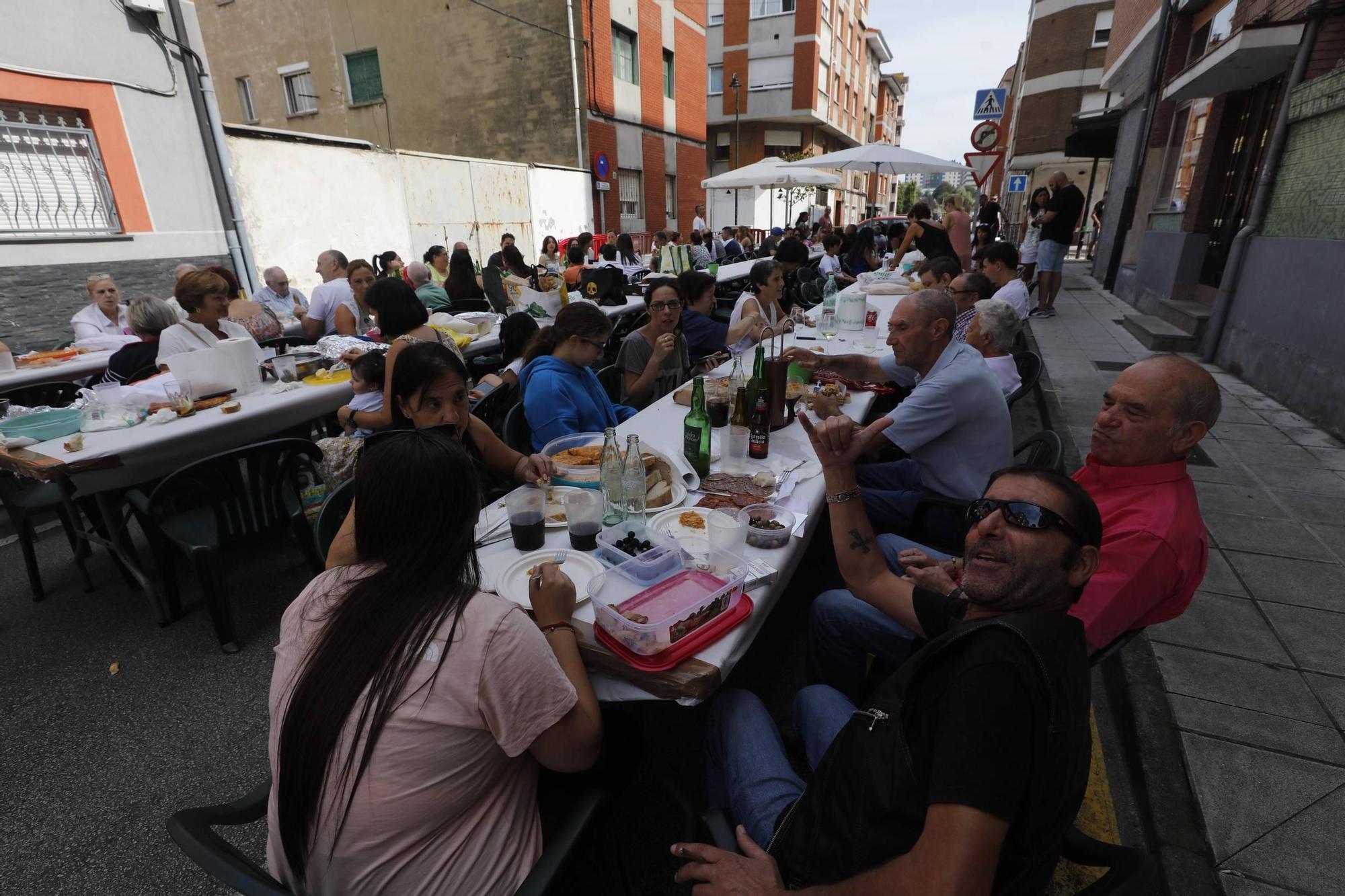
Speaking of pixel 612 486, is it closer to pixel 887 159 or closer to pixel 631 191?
pixel 887 159

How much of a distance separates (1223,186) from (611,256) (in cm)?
971

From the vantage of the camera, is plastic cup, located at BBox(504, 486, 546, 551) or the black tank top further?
the black tank top

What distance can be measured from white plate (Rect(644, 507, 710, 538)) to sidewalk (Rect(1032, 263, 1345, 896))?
5.87 ft

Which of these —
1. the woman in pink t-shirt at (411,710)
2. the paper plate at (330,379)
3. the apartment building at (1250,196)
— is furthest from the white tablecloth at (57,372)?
the apartment building at (1250,196)

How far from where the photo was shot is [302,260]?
38.2 ft

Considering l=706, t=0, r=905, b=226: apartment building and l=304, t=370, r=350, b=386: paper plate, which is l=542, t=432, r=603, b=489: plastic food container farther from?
l=706, t=0, r=905, b=226: apartment building

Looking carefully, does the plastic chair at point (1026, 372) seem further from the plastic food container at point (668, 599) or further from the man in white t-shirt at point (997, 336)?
the plastic food container at point (668, 599)

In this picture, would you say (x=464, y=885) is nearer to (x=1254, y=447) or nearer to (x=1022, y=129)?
(x=1254, y=447)

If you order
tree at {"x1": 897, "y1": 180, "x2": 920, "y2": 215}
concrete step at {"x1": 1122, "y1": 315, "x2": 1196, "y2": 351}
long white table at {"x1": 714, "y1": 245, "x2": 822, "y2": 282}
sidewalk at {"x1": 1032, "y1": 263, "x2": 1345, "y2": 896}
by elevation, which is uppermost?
tree at {"x1": 897, "y1": 180, "x2": 920, "y2": 215}

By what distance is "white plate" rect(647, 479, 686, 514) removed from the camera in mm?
2314

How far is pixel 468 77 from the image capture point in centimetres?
1747

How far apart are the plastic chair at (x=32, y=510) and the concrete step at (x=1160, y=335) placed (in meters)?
10.5

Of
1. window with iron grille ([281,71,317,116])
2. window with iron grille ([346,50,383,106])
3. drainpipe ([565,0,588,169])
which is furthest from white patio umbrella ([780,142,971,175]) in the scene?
window with iron grille ([281,71,317,116])

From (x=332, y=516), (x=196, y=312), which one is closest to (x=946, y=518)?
(x=332, y=516)
